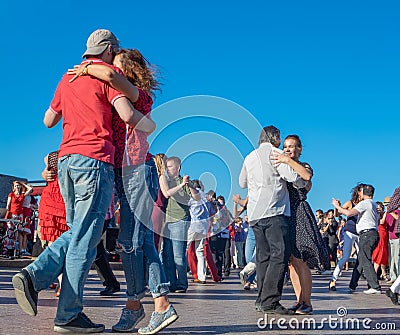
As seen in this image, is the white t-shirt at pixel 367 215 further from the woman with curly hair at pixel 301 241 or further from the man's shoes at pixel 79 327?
the man's shoes at pixel 79 327

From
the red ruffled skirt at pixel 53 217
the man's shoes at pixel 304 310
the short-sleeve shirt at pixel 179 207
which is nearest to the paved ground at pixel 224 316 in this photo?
the man's shoes at pixel 304 310

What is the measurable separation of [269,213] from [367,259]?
4.60m

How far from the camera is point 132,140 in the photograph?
436 cm

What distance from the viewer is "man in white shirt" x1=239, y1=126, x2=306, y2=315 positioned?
591cm

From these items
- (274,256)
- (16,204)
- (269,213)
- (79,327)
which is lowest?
(79,327)

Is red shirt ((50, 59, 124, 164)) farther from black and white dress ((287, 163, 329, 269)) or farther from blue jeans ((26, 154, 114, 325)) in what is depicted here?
black and white dress ((287, 163, 329, 269))

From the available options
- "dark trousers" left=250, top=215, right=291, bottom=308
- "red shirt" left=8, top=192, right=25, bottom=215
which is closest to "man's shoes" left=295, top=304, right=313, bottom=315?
"dark trousers" left=250, top=215, right=291, bottom=308

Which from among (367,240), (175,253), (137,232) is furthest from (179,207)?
(137,232)

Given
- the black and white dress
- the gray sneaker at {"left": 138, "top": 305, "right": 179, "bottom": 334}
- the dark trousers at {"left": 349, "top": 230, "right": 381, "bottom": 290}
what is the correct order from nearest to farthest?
the gray sneaker at {"left": 138, "top": 305, "right": 179, "bottom": 334} < the black and white dress < the dark trousers at {"left": 349, "top": 230, "right": 381, "bottom": 290}

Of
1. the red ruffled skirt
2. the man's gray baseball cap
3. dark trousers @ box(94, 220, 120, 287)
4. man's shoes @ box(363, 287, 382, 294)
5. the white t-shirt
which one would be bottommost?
man's shoes @ box(363, 287, 382, 294)

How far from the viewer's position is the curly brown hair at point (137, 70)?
14.4 ft

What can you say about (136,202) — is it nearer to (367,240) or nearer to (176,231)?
(176,231)

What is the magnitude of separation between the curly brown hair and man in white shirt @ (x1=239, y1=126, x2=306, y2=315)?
6.63 feet

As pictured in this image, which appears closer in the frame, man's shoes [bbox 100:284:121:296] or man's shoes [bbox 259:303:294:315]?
man's shoes [bbox 259:303:294:315]
